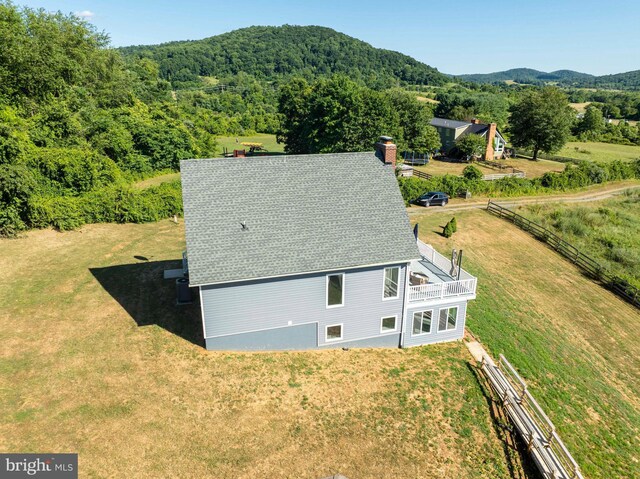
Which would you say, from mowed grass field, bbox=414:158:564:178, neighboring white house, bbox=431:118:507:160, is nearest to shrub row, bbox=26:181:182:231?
mowed grass field, bbox=414:158:564:178

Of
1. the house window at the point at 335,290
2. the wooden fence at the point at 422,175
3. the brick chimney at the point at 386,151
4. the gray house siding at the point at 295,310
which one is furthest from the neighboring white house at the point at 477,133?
the house window at the point at 335,290

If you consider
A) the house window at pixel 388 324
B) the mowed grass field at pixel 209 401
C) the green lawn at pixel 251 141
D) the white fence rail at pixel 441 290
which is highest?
the green lawn at pixel 251 141

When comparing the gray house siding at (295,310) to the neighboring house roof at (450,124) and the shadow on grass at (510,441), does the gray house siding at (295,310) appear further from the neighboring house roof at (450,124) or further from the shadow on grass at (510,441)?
the neighboring house roof at (450,124)

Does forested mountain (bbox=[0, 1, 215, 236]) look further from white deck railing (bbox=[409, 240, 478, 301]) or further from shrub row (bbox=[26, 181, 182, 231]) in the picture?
white deck railing (bbox=[409, 240, 478, 301])

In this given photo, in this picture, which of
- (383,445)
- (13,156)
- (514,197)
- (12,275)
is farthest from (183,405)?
(514,197)

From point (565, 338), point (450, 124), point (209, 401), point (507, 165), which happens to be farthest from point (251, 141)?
point (209, 401)

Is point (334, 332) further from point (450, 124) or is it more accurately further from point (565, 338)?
point (450, 124)
